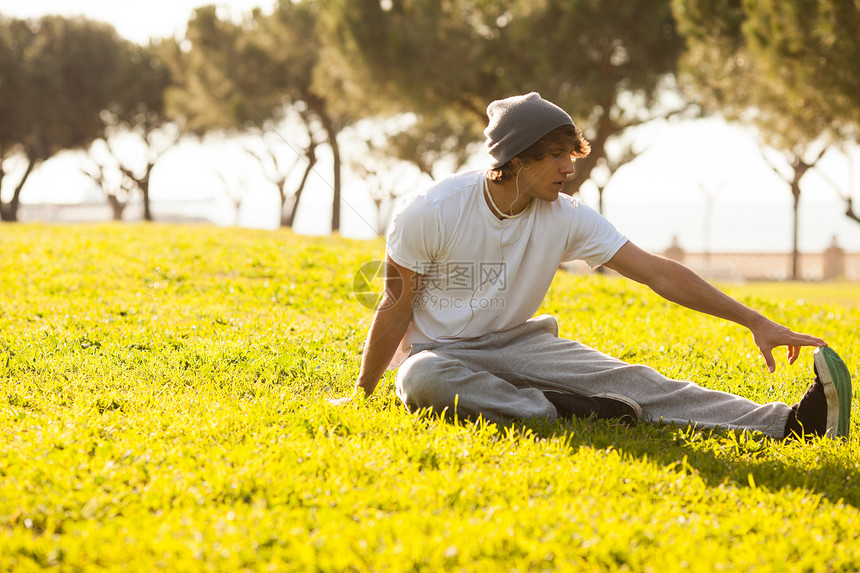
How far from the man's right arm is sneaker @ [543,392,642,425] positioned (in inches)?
32.1

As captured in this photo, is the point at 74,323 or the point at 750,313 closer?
the point at 750,313

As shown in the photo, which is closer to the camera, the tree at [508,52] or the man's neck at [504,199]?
the man's neck at [504,199]

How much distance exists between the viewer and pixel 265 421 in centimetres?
351

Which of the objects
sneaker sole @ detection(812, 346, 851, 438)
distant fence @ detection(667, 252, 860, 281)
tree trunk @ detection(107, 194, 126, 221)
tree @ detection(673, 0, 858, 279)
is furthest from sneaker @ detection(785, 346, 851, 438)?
tree trunk @ detection(107, 194, 126, 221)

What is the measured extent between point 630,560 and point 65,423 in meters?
2.43

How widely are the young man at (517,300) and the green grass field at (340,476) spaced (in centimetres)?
14

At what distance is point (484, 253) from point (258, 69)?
873 inches

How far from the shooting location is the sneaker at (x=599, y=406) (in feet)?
12.1

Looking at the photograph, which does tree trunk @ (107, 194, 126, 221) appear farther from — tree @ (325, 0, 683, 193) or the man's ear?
the man's ear

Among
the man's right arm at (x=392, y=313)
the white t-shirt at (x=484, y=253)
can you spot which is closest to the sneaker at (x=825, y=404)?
the white t-shirt at (x=484, y=253)

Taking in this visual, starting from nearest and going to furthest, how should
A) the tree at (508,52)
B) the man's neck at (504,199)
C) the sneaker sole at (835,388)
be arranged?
the sneaker sole at (835,388), the man's neck at (504,199), the tree at (508,52)

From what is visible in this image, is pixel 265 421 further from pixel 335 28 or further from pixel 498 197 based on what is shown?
pixel 335 28

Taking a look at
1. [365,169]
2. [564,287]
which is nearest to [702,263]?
[365,169]

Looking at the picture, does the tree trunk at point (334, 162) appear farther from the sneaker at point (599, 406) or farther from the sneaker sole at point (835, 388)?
the sneaker sole at point (835, 388)
